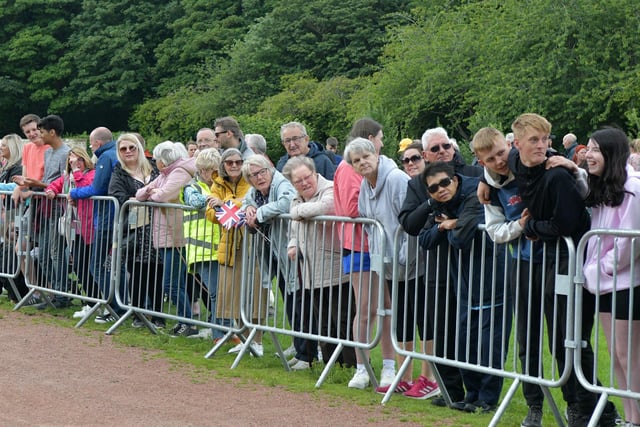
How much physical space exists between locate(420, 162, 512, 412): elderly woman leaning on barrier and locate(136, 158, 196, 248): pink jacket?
379 centimetres

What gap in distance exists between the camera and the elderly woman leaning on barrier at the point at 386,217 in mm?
8273

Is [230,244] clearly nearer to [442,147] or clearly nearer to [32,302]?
[442,147]

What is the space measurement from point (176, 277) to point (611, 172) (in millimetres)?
5599

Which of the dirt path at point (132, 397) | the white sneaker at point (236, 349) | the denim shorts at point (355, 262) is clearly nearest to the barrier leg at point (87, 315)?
the dirt path at point (132, 397)

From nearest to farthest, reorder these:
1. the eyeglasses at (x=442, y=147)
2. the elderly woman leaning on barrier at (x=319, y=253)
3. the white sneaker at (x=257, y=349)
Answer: the eyeglasses at (x=442, y=147) < the elderly woman leaning on barrier at (x=319, y=253) < the white sneaker at (x=257, y=349)

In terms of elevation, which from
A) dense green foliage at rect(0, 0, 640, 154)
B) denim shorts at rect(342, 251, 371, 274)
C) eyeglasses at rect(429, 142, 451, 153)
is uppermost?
dense green foliage at rect(0, 0, 640, 154)

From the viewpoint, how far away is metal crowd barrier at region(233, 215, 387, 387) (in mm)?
8672

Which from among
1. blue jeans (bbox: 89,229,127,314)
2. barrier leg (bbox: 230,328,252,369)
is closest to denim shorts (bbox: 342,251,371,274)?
barrier leg (bbox: 230,328,252,369)

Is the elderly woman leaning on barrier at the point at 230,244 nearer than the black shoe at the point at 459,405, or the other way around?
the black shoe at the point at 459,405

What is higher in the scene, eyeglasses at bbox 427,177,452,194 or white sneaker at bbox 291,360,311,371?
eyeglasses at bbox 427,177,452,194

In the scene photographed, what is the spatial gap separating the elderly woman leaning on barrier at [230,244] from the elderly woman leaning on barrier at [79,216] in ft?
7.67

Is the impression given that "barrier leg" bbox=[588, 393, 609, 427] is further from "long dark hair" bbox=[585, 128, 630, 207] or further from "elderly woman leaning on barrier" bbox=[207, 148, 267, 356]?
"elderly woman leaning on barrier" bbox=[207, 148, 267, 356]

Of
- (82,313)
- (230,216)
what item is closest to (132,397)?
(230,216)

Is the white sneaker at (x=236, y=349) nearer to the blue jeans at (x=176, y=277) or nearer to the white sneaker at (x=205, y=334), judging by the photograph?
the white sneaker at (x=205, y=334)
